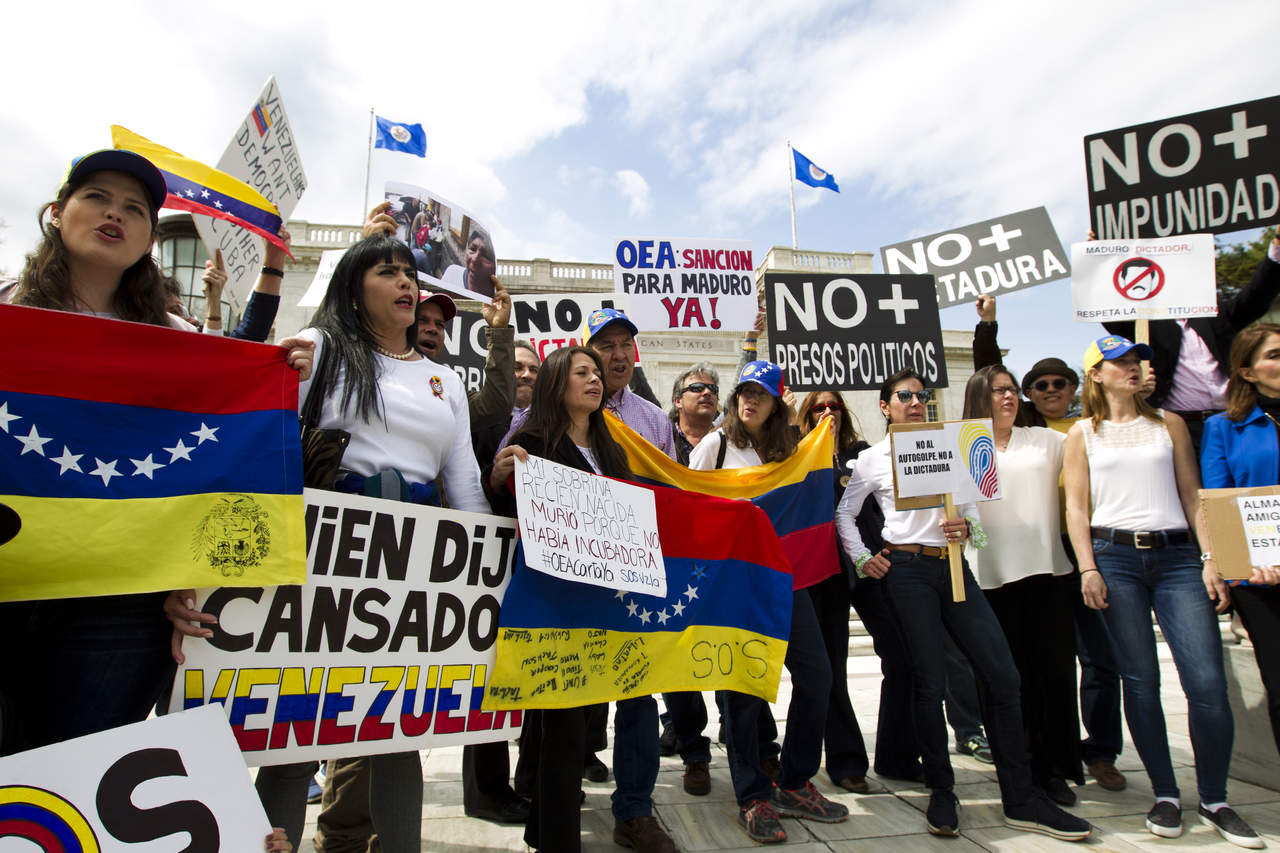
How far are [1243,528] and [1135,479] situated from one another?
467mm

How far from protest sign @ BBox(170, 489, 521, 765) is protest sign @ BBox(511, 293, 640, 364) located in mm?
3803

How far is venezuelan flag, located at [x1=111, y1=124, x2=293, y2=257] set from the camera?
2.92 m

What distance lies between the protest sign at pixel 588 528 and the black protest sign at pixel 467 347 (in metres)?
4.06

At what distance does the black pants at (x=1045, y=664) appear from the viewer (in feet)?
12.5

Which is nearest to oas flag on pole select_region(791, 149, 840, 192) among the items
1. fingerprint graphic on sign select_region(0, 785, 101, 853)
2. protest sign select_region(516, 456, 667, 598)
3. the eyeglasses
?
the eyeglasses

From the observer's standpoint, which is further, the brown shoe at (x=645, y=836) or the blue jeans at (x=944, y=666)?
the blue jeans at (x=944, y=666)

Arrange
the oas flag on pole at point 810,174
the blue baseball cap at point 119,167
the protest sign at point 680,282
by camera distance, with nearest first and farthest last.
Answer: the blue baseball cap at point 119,167 → the protest sign at point 680,282 → the oas flag on pole at point 810,174

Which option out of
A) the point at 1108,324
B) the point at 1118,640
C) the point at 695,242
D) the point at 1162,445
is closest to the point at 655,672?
the point at 1118,640

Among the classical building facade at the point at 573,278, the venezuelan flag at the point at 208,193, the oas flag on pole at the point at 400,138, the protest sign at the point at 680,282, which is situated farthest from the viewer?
the classical building facade at the point at 573,278

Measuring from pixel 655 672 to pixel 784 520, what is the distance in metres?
1.23

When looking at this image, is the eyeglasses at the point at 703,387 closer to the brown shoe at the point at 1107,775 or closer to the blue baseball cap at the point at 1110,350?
the blue baseball cap at the point at 1110,350

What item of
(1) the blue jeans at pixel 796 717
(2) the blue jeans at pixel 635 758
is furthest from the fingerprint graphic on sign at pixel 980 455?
(2) the blue jeans at pixel 635 758

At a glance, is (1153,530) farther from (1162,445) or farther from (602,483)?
(602,483)

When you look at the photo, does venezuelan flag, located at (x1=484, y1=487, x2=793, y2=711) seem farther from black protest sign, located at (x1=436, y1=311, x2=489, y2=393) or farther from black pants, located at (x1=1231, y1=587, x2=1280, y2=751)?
black protest sign, located at (x1=436, y1=311, x2=489, y2=393)
